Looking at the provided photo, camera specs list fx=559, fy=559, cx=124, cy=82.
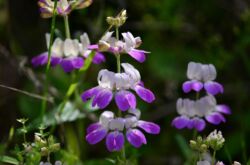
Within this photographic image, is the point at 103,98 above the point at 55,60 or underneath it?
underneath

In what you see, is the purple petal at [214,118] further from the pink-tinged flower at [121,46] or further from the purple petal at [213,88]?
the pink-tinged flower at [121,46]

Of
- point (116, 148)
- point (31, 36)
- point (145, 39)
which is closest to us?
point (116, 148)

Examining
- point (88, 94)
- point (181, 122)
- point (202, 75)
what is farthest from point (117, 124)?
point (202, 75)

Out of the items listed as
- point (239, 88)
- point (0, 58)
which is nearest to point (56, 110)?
point (0, 58)

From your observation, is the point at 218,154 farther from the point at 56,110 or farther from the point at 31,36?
the point at 31,36

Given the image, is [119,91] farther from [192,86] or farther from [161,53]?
[161,53]

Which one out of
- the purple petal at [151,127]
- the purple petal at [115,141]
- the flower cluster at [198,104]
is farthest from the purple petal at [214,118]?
the purple petal at [115,141]
